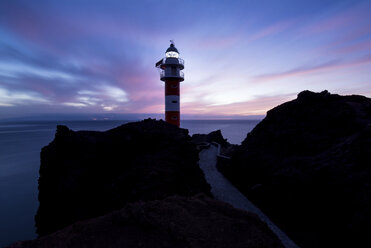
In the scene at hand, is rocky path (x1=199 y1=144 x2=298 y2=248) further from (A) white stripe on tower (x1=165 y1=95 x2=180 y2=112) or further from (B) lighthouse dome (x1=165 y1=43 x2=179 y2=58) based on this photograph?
(B) lighthouse dome (x1=165 y1=43 x2=179 y2=58)

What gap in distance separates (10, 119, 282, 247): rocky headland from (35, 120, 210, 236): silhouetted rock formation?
3 centimetres

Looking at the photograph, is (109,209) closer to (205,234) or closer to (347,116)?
(205,234)

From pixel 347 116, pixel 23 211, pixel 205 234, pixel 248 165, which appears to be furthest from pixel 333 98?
pixel 23 211

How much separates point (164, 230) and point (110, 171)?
4.55 metres

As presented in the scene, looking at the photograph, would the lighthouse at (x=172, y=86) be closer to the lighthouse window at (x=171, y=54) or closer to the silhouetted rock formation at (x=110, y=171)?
the lighthouse window at (x=171, y=54)

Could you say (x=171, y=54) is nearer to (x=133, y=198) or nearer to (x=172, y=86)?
Result: (x=172, y=86)

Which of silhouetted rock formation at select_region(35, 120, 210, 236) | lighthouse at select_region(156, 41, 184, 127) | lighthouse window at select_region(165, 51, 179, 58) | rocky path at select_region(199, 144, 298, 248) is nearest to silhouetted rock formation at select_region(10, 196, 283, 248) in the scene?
silhouetted rock formation at select_region(35, 120, 210, 236)

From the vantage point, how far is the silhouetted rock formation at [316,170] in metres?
4.13

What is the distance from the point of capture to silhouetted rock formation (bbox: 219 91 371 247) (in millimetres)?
4133

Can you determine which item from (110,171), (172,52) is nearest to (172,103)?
(172,52)

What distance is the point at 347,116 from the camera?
20.3ft

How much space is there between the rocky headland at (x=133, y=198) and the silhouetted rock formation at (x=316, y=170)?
239cm

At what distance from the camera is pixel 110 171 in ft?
21.7

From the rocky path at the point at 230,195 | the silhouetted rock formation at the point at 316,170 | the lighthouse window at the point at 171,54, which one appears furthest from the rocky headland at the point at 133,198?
the lighthouse window at the point at 171,54
